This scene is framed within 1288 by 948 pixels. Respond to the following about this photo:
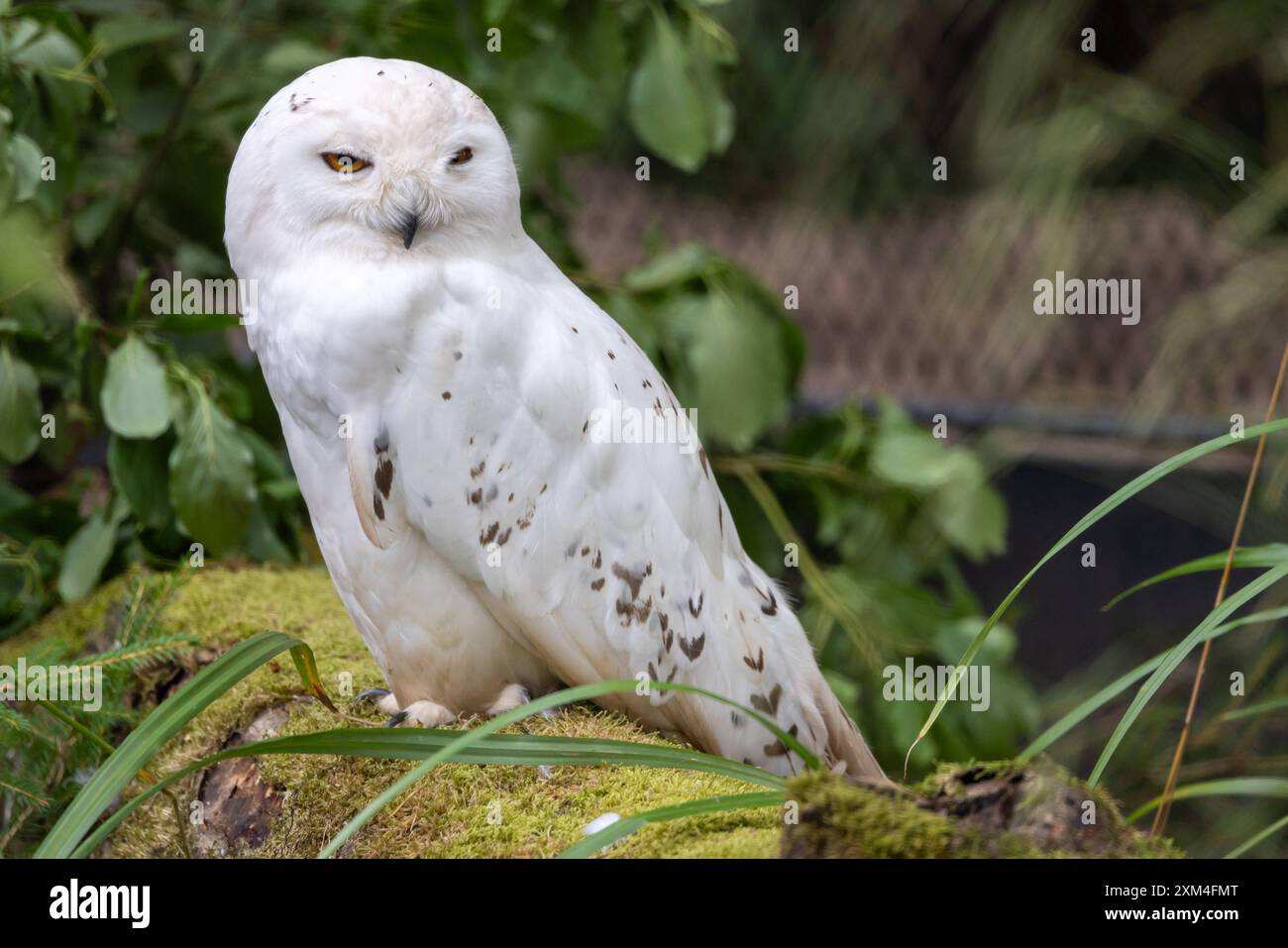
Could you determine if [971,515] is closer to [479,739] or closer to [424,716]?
[424,716]

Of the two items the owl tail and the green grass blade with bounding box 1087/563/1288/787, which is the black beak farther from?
the green grass blade with bounding box 1087/563/1288/787

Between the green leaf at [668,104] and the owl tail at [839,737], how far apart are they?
98cm

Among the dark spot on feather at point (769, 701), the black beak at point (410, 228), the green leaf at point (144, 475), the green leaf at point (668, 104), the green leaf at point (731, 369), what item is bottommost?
the dark spot on feather at point (769, 701)

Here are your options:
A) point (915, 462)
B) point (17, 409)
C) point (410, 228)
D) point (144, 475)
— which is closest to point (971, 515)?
point (915, 462)

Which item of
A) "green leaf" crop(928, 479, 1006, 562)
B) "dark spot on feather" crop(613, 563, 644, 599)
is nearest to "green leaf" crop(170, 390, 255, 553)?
"dark spot on feather" crop(613, 563, 644, 599)

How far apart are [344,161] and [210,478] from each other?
2.15ft

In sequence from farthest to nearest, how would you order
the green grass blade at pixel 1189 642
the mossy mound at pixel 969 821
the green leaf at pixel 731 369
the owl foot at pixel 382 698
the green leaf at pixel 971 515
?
1. the green leaf at pixel 971 515
2. the green leaf at pixel 731 369
3. the owl foot at pixel 382 698
4. the green grass blade at pixel 1189 642
5. the mossy mound at pixel 969 821

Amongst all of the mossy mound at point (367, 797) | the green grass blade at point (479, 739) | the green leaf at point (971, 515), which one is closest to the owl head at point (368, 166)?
the mossy mound at point (367, 797)

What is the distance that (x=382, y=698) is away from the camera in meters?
1.64

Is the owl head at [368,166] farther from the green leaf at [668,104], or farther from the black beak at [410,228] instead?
the green leaf at [668,104]

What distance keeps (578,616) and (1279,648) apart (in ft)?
6.66

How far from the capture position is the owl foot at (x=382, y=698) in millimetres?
1607

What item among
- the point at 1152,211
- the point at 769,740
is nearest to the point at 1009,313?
the point at 1152,211
